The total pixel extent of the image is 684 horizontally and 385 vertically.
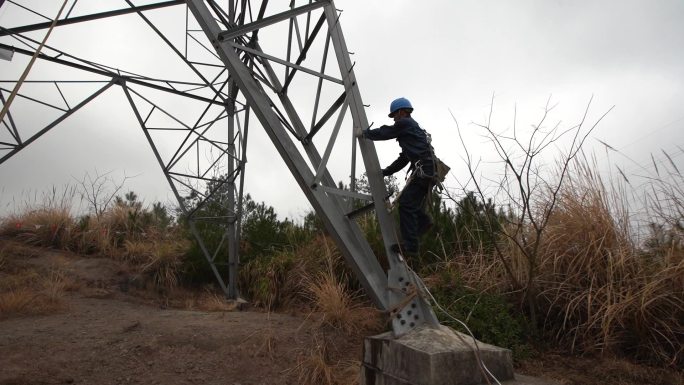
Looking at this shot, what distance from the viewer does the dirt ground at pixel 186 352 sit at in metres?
4.59

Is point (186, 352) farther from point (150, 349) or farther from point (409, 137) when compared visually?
point (409, 137)

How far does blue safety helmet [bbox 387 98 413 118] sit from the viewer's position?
4.47 metres

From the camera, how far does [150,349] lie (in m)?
5.78

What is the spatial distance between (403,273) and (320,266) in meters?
4.08

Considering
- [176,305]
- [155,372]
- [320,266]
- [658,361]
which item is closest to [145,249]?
[176,305]

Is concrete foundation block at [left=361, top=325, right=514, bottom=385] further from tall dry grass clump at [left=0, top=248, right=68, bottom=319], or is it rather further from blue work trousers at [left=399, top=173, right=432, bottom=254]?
tall dry grass clump at [left=0, top=248, right=68, bottom=319]

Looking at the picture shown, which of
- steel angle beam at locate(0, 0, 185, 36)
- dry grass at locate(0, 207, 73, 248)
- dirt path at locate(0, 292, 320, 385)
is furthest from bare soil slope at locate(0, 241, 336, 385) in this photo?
dry grass at locate(0, 207, 73, 248)

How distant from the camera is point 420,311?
156 inches

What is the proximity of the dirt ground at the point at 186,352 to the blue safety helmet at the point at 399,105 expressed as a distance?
114 inches

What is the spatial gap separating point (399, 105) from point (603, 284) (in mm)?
3072

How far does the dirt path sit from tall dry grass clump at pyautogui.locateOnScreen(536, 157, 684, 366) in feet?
10.9

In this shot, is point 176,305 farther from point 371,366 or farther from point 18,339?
point 371,366

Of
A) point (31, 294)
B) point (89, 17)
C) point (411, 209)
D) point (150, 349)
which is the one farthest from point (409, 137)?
point (31, 294)

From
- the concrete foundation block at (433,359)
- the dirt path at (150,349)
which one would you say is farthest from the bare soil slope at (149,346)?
the concrete foundation block at (433,359)
